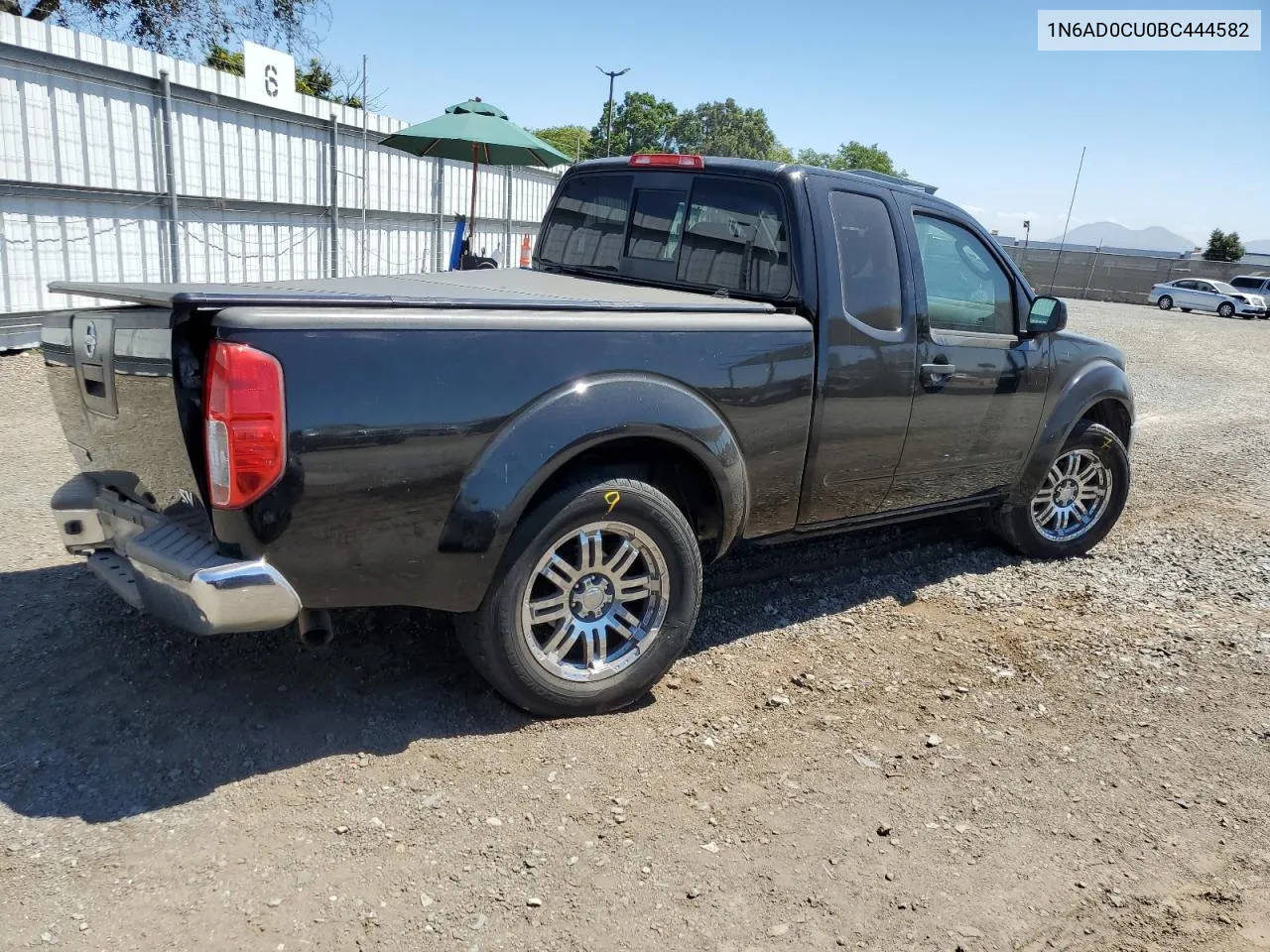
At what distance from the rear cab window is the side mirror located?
1610 mm

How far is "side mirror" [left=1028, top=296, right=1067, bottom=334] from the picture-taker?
4762 mm

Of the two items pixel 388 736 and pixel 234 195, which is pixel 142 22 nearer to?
pixel 234 195

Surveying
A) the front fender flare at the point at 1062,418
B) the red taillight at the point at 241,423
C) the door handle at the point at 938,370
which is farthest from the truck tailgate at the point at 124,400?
the front fender flare at the point at 1062,418

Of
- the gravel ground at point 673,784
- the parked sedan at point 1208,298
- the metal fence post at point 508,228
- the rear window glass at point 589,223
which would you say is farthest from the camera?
the parked sedan at point 1208,298

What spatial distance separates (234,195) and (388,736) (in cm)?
940

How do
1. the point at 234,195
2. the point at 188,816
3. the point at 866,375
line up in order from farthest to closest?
the point at 234,195 → the point at 866,375 → the point at 188,816

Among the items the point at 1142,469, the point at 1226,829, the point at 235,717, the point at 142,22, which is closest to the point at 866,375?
the point at 1226,829

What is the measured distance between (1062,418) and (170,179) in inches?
354

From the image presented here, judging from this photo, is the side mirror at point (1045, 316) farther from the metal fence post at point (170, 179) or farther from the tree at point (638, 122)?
the tree at point (638, 122)

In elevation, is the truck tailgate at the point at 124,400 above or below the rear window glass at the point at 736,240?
below

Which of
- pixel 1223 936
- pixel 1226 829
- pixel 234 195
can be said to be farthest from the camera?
pixel 234 195

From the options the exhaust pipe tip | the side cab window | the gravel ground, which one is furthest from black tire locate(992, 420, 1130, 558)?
the exhaust pipe tip

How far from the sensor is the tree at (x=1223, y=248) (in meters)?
43.4

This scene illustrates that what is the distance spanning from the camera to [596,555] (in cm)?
335
